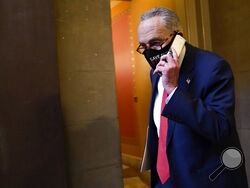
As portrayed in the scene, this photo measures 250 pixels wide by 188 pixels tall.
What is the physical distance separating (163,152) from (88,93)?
142 cm

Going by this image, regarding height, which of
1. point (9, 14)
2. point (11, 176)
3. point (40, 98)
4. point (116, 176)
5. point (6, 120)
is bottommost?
point (116, 176)

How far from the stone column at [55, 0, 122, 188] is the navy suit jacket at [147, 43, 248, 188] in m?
1.41

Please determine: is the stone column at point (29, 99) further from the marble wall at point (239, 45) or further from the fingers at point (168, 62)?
the marble wall at point (239, 45)

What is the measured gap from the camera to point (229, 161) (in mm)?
1281

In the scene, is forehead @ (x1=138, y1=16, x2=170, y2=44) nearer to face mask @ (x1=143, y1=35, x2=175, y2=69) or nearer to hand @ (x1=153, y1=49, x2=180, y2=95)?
face mask @ (x1=143, y1=35, x2=175, y2=69)

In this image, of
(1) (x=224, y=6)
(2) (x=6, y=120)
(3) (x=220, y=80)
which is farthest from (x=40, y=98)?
(1) (x=224, y=6)

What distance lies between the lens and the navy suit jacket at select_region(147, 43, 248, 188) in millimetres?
1155

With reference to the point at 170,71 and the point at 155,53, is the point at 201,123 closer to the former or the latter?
the point at 170,71

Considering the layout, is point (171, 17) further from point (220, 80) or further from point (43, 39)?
point (43, 39)

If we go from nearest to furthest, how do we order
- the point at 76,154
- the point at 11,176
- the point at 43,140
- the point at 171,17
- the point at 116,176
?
the point at 171,17, the point at 11,176, the point at 43,140, the point at 76,154, the point at 116,176

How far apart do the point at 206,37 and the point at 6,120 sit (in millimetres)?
3215

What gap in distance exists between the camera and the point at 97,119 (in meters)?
2.71

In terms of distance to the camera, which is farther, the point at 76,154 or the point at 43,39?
the point at 76,154

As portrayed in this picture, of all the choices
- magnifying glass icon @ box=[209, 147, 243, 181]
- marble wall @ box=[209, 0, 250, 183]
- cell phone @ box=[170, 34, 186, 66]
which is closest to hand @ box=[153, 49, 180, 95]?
cell phone @ box=[170, 34, 186, 66]
